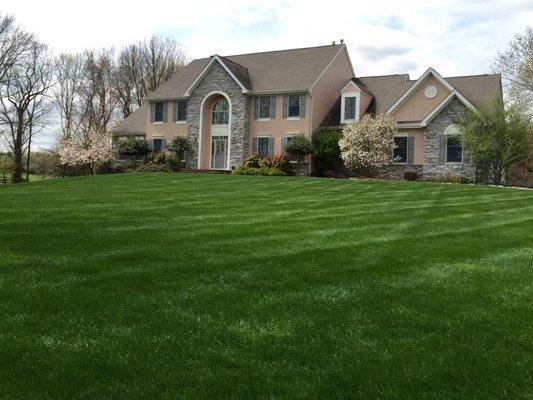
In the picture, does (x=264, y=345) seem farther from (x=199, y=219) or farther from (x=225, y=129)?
(x=225, y=129)

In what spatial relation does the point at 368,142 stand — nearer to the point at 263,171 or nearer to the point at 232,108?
the point at 263,171

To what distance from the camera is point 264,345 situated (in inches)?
147

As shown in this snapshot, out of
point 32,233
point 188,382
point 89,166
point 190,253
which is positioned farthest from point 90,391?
point 89,166

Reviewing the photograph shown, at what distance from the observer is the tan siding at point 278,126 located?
1206 inches

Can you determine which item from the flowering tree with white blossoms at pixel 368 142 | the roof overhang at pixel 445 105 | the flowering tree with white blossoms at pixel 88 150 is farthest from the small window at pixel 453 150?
the flowering tree with white blossoms at pixel 88 150

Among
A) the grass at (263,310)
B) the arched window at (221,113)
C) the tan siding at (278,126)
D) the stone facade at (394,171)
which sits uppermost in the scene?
the arched window at (221,113)

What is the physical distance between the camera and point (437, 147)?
27281 millimetres

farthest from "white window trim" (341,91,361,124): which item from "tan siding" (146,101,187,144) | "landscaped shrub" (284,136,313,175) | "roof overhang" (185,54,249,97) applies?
"tan siding" (146,101,187,144)

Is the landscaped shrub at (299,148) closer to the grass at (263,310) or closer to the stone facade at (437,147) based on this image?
the stone facade at (437,147)

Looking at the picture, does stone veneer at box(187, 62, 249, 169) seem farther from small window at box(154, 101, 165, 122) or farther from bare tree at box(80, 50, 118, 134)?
bare tree at box(80, 50, 118, 134)

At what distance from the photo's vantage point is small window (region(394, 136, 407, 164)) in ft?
94.4

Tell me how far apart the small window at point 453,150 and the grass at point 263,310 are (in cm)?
1816

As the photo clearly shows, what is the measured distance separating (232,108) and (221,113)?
54.4 inches

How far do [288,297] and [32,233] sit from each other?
509 cm
